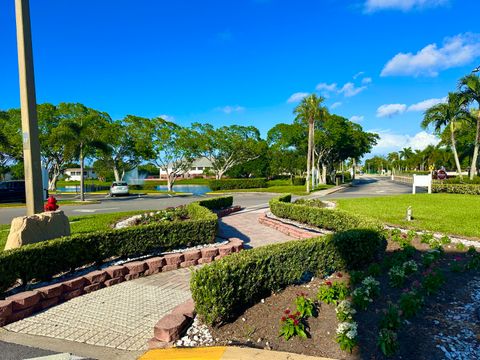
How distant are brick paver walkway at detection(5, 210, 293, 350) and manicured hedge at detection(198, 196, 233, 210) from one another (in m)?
7.27

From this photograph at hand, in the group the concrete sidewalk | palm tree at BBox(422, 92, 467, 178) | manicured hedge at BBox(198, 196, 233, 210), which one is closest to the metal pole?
the concrete sidewalk

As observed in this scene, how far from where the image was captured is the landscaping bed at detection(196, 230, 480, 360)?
3.03 meters

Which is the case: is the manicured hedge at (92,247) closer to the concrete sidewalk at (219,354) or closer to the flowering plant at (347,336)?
the concrete sidewalk at (219,354)

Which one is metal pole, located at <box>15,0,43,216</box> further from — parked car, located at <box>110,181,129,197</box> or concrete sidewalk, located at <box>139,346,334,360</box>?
parked car, located at <box>110,181,129,197</box>

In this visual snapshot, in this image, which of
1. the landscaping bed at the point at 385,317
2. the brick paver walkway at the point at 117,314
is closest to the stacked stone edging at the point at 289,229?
the landscaping bed at the point at 385,317

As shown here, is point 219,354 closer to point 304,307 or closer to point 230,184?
point 304,307

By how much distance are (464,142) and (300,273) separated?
189ft

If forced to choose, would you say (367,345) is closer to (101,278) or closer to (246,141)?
(101,278)

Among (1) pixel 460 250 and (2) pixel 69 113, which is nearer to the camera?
(1) pixel 460 250

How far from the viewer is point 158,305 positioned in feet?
15.3

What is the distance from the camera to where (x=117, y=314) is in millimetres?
4324

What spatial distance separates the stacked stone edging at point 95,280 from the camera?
415 cm

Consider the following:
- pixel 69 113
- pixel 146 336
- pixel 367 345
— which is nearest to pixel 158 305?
pixel 146 336

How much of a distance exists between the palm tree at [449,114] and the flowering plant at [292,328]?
1127 inches
